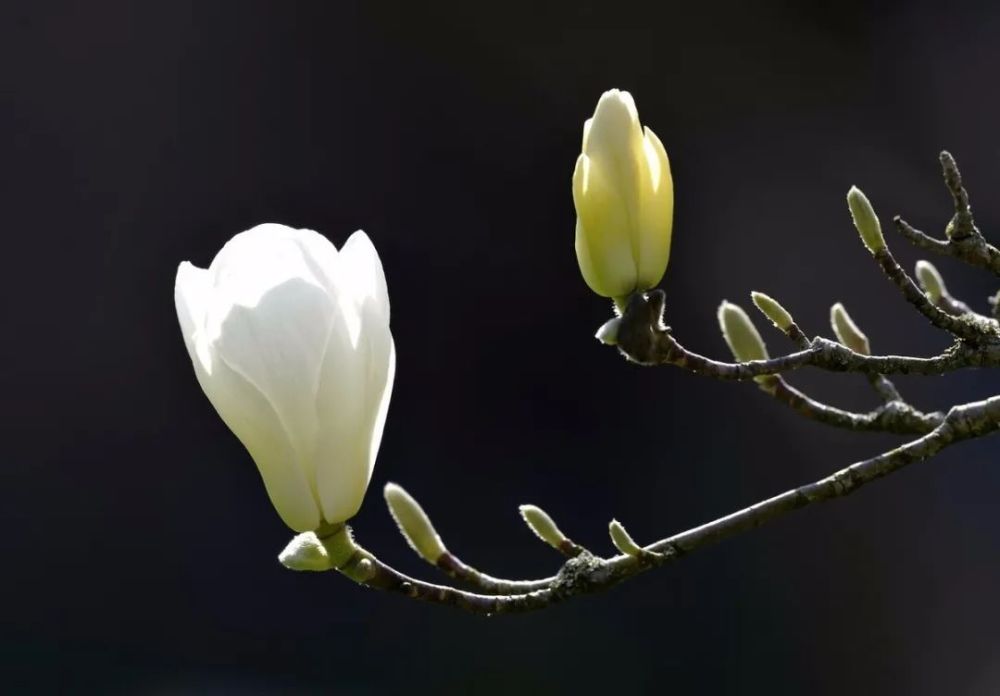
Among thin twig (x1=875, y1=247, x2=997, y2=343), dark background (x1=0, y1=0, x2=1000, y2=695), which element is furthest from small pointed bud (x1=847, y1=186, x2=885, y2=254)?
dark background (x1=0, y1=0, x2=1000, y2=695)

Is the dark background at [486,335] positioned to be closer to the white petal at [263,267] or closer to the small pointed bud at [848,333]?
the small pointed bud at [848,333]

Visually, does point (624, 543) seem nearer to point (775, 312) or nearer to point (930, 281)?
point (775, 312)

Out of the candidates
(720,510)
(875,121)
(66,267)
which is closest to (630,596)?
(720,510)

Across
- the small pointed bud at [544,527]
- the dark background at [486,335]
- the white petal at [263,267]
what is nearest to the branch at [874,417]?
the small pointed bud at [544,527]

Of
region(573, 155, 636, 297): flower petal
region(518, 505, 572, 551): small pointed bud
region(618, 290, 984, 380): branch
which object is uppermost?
region(573, 155, 636, 297): flower petal

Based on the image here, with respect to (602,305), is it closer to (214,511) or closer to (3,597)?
(214,511)

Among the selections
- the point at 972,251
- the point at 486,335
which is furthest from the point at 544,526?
the point at 486,335

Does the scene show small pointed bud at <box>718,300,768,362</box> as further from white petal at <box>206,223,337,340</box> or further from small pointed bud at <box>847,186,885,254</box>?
white petal at <box>206,223,337,340</box>
